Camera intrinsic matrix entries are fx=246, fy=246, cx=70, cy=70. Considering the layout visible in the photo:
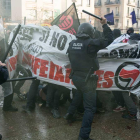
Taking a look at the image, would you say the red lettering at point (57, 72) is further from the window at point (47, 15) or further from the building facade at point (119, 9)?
the building facade at point (119, 9)

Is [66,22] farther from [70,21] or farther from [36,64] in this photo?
[36,64]

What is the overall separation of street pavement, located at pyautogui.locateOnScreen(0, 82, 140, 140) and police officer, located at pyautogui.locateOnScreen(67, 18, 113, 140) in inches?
17.0

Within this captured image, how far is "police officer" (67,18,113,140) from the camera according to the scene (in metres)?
3.66

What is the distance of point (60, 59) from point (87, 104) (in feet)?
4.49

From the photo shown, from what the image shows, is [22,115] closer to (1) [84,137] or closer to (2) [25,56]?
(2) [25,56]

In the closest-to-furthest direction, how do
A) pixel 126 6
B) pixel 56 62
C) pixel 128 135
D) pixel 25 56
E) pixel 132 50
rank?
pixel 128 135 → pixel 132 50 → pixel 56 62 → pixel 25 56 → pixel 126 6

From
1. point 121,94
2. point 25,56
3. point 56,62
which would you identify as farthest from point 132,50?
point 25,56

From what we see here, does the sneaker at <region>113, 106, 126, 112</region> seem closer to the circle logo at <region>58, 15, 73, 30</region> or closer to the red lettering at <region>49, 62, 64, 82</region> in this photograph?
the red lettering at <region>49, 62, 64, 82</region>

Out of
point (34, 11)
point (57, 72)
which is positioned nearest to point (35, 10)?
point (34, 11)

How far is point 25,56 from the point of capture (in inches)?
204

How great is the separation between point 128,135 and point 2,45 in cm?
253

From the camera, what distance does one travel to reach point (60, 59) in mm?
4801

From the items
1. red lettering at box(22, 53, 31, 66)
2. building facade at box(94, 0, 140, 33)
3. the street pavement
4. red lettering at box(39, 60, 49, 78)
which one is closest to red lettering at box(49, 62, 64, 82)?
red lettering at box(39, 60, 49, 78)

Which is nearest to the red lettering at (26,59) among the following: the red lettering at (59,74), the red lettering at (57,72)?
the red lettering at (57,72)
